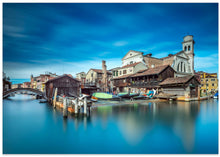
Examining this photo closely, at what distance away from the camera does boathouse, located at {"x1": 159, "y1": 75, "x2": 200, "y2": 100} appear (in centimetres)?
1678

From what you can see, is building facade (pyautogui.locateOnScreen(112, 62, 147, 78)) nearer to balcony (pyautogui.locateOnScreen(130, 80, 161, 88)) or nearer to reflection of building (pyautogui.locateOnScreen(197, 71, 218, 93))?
balcony (pyautogui.locateOnScreen(130, 80, 161, 88))

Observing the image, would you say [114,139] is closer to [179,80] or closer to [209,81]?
[179,80]

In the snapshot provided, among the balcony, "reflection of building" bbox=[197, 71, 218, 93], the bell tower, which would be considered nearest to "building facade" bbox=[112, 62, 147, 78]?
the balcony

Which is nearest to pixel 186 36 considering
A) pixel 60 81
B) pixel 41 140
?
pixel 60 81

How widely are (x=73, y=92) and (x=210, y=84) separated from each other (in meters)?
31.9

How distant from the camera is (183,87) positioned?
1695 cm

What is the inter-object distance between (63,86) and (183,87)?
1823 cm

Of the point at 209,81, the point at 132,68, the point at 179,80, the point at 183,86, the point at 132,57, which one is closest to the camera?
the point at 183,86

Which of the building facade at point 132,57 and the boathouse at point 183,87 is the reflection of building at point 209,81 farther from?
the building facade at point 132,57

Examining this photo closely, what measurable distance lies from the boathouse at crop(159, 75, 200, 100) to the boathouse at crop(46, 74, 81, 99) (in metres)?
14.2

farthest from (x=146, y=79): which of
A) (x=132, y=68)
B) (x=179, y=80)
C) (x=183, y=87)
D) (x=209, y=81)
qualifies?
(x=209, y=81)

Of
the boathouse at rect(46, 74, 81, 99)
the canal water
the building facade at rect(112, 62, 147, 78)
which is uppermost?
the building facade at rect(112, 62, 147, 78)

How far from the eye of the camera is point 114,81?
1070 inches

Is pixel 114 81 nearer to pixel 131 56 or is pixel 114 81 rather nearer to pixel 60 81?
pixel 131 56
